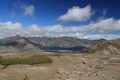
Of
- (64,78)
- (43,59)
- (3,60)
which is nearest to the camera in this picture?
(64,78)

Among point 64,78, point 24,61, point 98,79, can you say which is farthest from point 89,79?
point 24,61

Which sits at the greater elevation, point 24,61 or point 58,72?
point 24,61

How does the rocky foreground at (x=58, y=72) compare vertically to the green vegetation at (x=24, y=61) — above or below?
below

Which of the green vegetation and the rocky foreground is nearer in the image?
the rocky foreground

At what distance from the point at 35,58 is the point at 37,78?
46.1m

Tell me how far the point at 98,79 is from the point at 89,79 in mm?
2808

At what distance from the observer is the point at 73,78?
6425 centimetres

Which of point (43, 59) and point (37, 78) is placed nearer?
point (37, 78)

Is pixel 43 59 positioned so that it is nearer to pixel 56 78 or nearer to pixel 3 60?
pixel 3 60

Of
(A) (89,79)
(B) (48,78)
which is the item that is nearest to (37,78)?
(B) (48,78)

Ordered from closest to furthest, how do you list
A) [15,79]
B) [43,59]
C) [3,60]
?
[15,79], [3,60], [43,59]

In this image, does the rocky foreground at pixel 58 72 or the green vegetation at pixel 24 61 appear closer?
the rocky foreground at pixel 58 72

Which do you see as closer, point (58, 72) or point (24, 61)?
point (58, 72)

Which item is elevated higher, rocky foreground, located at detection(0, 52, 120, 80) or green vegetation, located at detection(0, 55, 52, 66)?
green vegetation, located at detection(0, 55, 52, 66)
